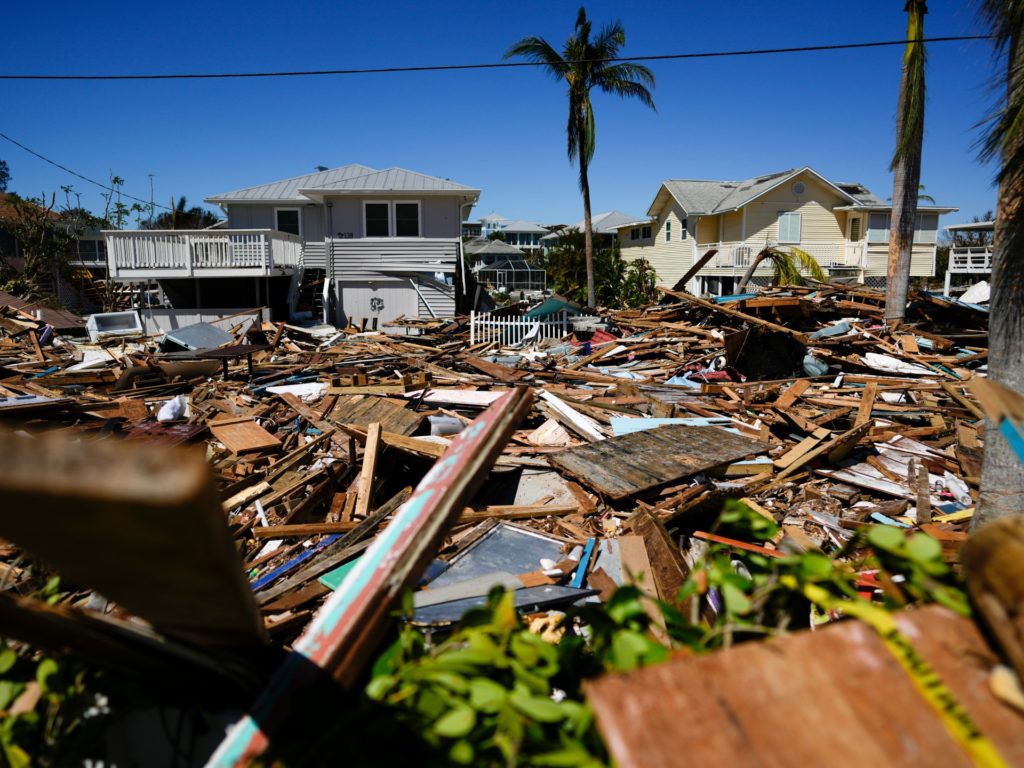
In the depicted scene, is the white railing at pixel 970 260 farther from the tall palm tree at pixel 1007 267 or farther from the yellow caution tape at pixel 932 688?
the yellow caution tape at pixel 932 688

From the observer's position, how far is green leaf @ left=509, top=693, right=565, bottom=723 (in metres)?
1.11

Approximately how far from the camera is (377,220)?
24.1m

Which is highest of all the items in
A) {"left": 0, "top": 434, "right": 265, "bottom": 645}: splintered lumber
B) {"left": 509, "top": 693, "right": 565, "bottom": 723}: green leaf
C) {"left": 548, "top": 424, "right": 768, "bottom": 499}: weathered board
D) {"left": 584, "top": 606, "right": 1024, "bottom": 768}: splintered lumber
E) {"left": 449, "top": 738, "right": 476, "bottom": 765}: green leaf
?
{"left": 0, "top": 434, "right": 265, "bottom": 645}: splintered lumber

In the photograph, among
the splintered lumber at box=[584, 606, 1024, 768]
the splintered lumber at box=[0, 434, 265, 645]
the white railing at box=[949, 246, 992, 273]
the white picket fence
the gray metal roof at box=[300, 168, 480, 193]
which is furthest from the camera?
the white railing at box=[949, 246, 992, 273]

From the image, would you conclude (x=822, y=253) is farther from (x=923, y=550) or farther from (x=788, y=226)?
(x=923, y=550)

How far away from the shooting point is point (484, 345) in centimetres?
1662

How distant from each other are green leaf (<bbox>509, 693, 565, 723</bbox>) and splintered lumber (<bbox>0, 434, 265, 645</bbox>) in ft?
1.80

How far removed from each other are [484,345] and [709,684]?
1569cm

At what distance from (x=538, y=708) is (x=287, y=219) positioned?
88.3ft

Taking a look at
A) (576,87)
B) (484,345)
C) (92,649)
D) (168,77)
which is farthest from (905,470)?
(576,87)

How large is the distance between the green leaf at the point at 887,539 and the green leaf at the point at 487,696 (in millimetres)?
800

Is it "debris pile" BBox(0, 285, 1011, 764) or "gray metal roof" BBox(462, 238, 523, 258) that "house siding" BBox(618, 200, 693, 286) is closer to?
"gray metal roof" BBox(462, 238, 523, 258)

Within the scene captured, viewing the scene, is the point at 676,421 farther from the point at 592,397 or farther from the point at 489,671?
the point at 489,671

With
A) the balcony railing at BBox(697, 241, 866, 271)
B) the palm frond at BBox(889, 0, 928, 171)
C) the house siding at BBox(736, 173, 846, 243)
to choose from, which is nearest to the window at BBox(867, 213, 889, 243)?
the balcony railing at BBox(697, 241, 866, 271)
